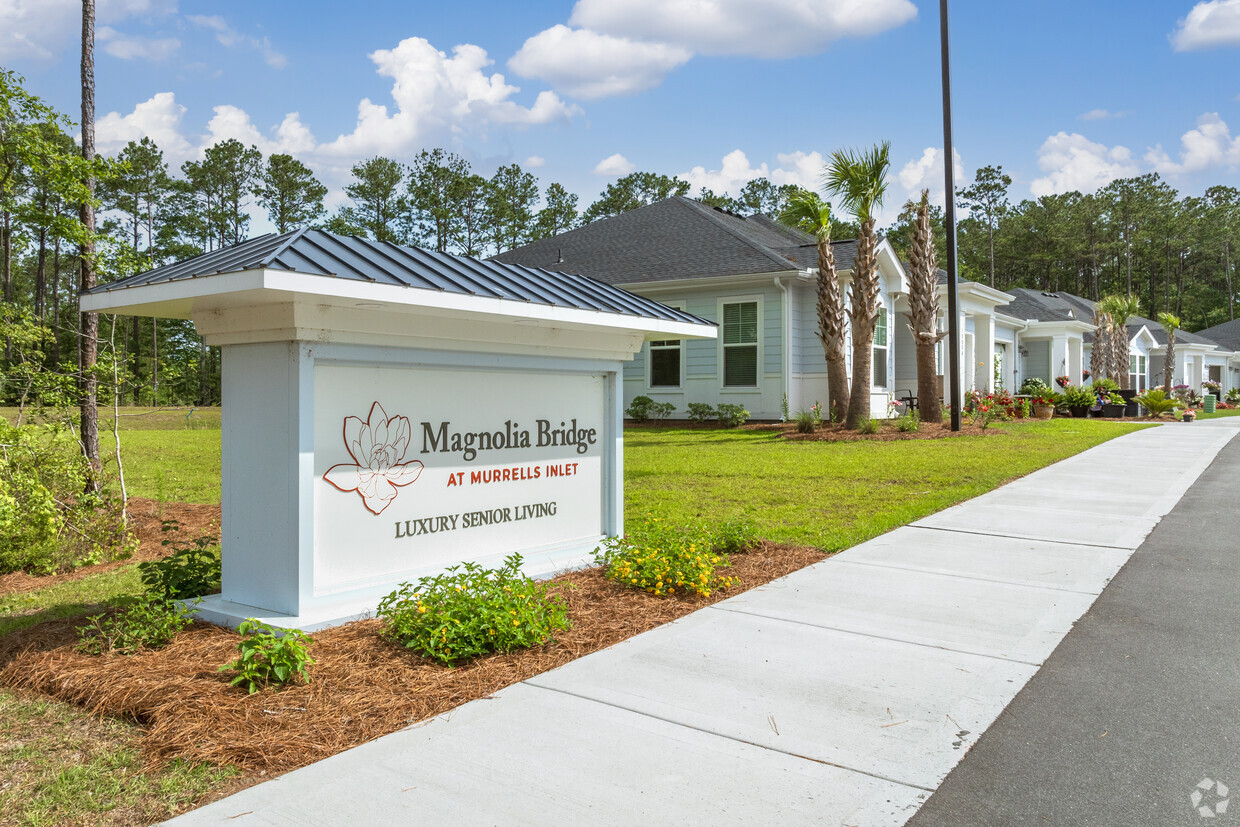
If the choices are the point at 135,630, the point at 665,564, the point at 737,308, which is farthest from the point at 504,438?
the point at 737,308

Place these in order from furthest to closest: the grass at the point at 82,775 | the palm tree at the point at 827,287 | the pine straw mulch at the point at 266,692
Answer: the palm tree at the point at 827,287 < the pine straw mulch at the point at 266,692 < the grass at the point at 82,775

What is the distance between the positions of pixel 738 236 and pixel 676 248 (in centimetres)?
181

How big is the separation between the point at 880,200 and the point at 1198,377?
41225 mm

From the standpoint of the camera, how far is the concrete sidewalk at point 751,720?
2975 mm

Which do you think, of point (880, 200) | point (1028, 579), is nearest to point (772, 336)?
point (880, 200)

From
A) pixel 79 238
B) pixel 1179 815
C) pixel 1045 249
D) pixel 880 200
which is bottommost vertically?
pixel 1179 815

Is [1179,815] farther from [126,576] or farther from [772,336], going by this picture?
[772,336]

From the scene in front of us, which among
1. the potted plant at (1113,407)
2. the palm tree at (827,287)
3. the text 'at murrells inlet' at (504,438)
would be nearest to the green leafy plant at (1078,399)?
the potted plant at (1113,407)

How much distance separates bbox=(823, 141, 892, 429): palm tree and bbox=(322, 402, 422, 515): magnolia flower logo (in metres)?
14.6

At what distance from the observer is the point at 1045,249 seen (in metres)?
71.9

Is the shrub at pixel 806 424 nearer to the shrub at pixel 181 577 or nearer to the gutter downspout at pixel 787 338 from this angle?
the gutter downspout at pixel 787 338

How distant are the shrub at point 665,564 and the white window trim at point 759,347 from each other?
15.1 metres

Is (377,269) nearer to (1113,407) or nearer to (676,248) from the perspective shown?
(676,248)

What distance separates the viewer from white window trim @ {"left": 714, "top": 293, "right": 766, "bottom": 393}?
69.4 feet
